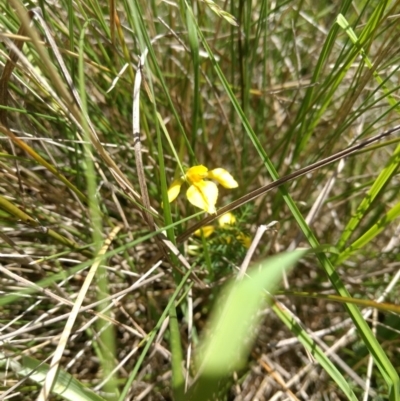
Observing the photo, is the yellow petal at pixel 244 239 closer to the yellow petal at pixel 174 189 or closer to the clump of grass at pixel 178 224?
the clump of grass at pixel 178 224

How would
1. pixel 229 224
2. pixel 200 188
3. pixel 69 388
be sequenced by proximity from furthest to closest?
pixel 229 224 → pixel 200 188 → pixel 69 388

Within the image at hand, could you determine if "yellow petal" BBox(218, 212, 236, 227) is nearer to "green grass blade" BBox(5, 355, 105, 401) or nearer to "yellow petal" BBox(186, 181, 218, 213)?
"yellow petal" BBox(186, 181, 218, 213)

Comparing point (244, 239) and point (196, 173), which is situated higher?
point (196, 173)

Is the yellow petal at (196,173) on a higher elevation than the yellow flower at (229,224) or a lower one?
higher

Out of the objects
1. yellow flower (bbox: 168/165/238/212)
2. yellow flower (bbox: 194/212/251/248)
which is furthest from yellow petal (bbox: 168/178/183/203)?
yellow flower (bbox: 194/212/251/248)

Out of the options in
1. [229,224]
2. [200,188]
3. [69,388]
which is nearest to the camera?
[69,388]

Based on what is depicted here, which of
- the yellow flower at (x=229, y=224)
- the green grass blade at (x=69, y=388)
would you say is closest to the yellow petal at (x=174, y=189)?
the yellow flower at (x=229, y=224)

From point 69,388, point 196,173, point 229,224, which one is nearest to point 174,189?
point 196,173

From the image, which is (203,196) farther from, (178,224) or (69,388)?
(69,388)
